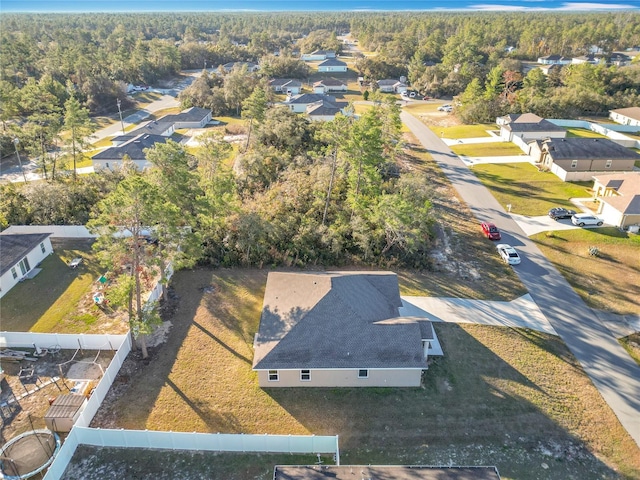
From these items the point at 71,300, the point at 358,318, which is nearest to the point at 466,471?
the point at 358,318

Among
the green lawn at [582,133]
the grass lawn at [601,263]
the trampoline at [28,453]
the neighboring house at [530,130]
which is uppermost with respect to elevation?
the neighboring house at [530,130]

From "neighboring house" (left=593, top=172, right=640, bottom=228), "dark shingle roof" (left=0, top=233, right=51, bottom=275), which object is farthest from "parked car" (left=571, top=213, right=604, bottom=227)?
"dark shingle roof" (left=0, top=233, right=51, bottom=275)

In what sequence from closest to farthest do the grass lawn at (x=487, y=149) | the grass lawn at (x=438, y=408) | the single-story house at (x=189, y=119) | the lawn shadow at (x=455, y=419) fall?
the lawn shadow at (x=455, y=419) < the grass lawn at (x=438, y=408) < the grass lawn at (x=487, y=149) < the single-story house at (x=189, y=119)

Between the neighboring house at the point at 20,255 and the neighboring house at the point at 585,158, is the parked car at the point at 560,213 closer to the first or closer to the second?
the neighboring house at the point at 585,158

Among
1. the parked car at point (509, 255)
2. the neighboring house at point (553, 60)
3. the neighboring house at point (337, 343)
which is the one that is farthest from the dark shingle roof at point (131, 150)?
the neighboring house at point (553, 60)

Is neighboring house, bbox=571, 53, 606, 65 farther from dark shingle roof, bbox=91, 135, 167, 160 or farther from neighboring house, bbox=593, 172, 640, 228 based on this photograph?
dark shingle roof, bbox=91, 135, 167, 160

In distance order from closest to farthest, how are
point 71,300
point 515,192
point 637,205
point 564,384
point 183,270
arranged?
point 564,384 → point 71,300 → point 183,270 → point 637,205 → point 515,192

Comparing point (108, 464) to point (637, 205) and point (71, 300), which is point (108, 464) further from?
point (637, 205)

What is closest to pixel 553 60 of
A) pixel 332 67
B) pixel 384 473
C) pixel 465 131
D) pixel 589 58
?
pixel 589 58

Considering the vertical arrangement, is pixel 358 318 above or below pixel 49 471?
above
